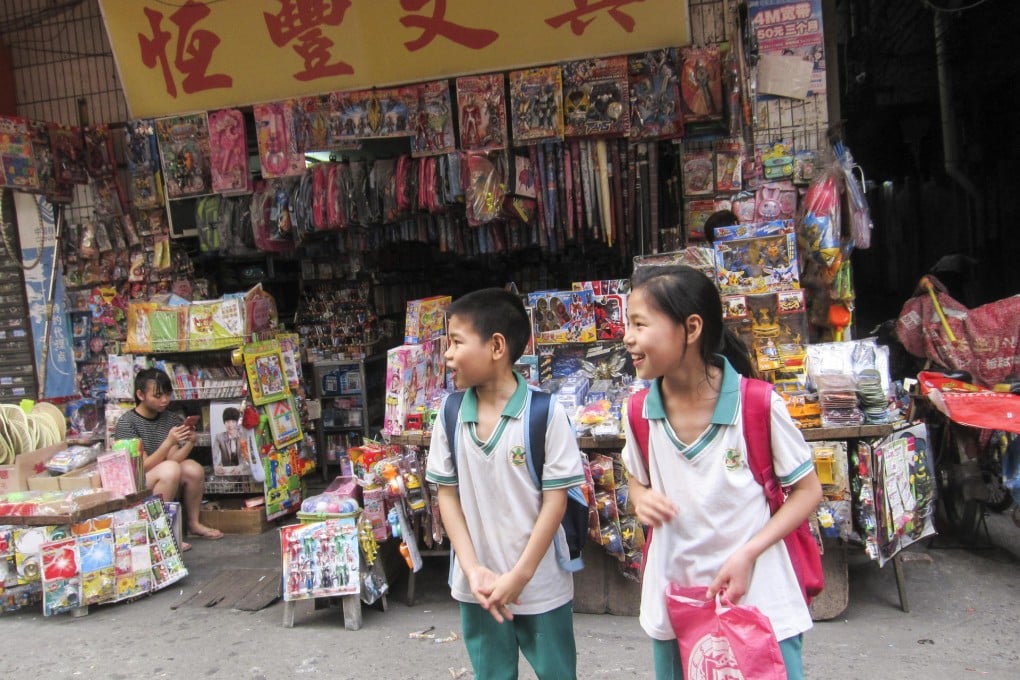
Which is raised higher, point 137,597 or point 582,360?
point 582,360

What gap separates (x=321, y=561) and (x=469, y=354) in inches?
85.6

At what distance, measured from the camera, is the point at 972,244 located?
1108 cm

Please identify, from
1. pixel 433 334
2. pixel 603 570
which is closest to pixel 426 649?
pixel 603 570

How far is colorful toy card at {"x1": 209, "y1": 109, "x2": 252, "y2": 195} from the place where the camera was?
5.94 metres

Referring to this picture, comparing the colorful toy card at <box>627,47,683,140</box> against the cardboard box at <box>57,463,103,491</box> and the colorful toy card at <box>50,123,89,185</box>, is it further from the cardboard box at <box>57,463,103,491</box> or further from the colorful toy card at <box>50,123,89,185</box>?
the colorful toy card at <box>50,123,89,185</box>

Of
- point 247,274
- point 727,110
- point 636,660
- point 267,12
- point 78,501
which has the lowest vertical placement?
point 636,660

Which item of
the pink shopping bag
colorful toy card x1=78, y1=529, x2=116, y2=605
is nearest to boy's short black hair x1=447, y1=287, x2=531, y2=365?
the pink shopping bag

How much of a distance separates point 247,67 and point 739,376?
4865mm

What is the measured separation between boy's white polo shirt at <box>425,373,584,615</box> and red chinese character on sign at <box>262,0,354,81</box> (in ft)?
13.0

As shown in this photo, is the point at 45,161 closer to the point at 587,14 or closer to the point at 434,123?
the point at 434,123

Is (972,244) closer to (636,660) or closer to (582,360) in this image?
(582,360)

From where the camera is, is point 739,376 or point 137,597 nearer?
point 739,376

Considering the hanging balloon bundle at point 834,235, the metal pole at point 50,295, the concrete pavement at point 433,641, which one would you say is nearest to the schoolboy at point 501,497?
the concrete pavement at point 433,641

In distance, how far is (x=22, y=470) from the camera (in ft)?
15.9
